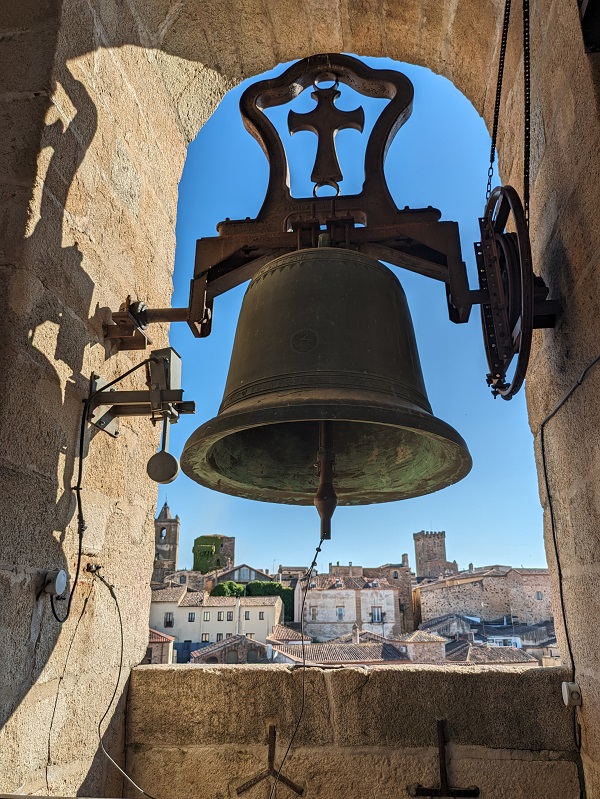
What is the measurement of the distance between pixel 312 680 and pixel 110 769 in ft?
2.37

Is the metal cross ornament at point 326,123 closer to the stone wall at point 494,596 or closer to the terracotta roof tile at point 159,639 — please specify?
the terracotta roof tile at point 159,639

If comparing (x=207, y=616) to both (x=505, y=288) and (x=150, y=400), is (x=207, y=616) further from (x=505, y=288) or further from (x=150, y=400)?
(x=505, y=288)

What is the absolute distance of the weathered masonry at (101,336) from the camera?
1.63 metres

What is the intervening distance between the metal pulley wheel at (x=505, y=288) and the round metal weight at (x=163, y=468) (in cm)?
111

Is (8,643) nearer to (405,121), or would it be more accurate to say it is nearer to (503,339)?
(503,339)

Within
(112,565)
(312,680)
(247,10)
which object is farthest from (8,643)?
(247,10)

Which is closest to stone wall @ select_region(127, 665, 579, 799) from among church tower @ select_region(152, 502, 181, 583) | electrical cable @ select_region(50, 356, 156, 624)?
electrical cable @ select_region(50, 356, 156, 624)

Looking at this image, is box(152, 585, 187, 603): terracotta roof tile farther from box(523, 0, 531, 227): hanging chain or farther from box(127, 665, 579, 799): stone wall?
box(523, 0, 531, 227): hanging chain

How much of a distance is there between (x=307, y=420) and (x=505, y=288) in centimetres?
83

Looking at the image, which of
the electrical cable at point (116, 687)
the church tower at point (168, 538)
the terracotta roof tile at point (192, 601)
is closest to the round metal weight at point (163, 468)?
the electrical cable at point (116, 687)

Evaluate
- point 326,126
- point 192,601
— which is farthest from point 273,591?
point 326,126

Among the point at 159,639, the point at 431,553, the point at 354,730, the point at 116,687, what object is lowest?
the point at 354,730

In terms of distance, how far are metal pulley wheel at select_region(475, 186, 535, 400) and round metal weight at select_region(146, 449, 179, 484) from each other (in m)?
1.11

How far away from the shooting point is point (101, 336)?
6.97ft
